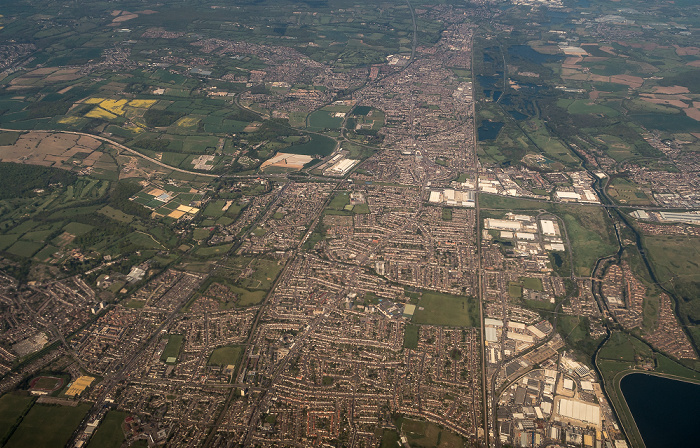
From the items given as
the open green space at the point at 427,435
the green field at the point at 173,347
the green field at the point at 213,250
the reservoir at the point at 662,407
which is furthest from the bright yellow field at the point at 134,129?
the reservoir at the point at 662,407

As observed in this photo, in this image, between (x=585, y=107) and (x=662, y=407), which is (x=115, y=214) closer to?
(x=662, y=407)

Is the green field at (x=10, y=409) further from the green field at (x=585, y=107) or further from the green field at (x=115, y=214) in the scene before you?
the green field at (x=585, y=107)

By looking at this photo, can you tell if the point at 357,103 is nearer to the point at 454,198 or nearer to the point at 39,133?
the point at 454,198

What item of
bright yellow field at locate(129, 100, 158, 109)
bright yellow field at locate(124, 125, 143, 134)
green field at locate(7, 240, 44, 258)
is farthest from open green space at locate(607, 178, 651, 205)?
bright yellow field at locate(129, 100, 158, 109)

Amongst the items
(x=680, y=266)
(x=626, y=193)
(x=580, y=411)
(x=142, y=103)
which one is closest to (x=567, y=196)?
(x=626, y=193)

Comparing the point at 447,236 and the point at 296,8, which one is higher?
the point at 296,8

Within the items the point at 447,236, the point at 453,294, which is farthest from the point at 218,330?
the point at 447,236
